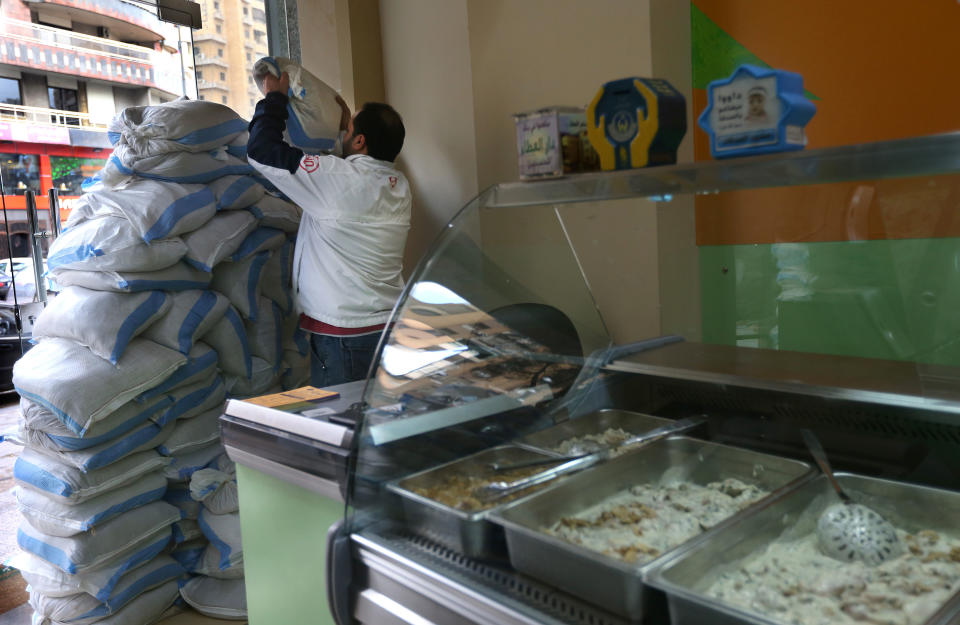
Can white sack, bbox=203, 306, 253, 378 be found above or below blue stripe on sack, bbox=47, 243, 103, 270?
below

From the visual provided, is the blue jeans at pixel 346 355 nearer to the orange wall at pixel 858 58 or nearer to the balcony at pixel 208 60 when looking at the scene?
the orange wall at pixel 858 58

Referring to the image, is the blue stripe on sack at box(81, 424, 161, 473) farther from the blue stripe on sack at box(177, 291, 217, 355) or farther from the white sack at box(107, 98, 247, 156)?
the white sack at box(107, 98, 247, 156)

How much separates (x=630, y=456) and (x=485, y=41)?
2.09 meters

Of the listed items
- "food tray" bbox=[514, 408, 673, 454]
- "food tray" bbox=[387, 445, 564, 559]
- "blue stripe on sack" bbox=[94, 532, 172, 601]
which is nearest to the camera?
"food tray" bbox=[387, 445, 564, 559]

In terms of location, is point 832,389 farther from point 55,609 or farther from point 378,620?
Answer: point 55,609

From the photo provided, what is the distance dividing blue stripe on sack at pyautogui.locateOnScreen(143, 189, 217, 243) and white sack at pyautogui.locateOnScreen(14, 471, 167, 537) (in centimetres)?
86

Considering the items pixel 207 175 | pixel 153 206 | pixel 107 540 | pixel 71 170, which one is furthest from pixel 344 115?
pixel 71 170

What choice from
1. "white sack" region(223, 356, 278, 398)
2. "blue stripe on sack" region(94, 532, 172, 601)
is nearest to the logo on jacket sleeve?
"white sack" region(223, 356, 278, 398)

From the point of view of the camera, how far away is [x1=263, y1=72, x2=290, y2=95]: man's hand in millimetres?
2643

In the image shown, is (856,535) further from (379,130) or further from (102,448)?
(102,448)

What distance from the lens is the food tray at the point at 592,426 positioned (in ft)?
4.25

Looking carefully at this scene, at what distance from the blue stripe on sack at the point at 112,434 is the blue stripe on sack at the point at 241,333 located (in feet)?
1.02

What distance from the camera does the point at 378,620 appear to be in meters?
1.15

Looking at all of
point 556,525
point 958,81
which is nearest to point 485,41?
point 958,81
